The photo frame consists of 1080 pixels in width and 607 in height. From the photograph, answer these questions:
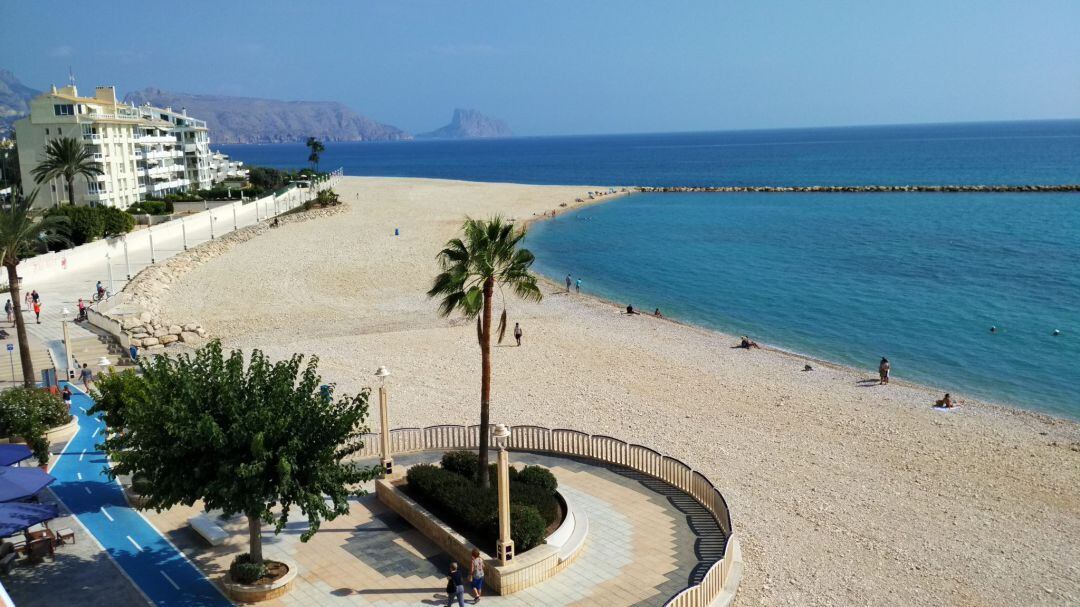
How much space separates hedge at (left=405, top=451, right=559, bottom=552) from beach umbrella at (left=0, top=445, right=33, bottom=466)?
25.4 ft

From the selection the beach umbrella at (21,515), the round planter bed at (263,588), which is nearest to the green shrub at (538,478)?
the round planter bed at (263,588)

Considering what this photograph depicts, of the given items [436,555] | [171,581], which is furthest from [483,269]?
[171,581]

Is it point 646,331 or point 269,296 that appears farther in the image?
point 269,296

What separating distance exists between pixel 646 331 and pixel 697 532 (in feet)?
77.0

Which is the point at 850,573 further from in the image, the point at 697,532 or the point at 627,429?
the point at 627,429

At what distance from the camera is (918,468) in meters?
22.0

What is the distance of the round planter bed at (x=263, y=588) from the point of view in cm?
1366

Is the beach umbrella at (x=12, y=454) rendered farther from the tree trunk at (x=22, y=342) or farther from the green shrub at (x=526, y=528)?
the green shrub at (x=526, y=528)

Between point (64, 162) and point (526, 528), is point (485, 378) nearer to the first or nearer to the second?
point (526, 528)

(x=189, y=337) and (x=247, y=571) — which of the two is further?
(x=189, y=337)

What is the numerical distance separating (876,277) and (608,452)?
134 ft

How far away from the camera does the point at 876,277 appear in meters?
55.0

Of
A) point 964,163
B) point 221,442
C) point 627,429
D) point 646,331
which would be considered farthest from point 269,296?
point 964,163

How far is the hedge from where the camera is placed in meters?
15.0
